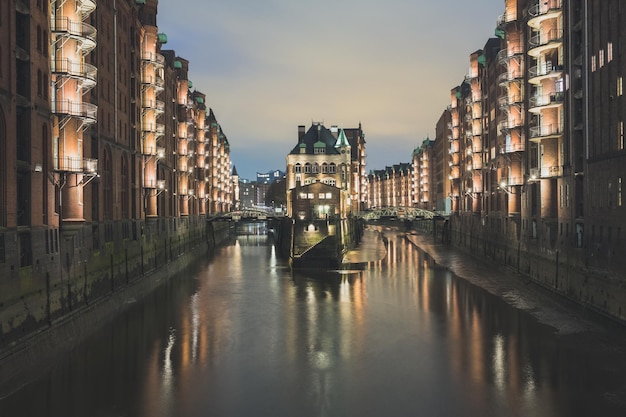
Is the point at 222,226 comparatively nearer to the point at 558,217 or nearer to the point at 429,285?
the point at 429,285

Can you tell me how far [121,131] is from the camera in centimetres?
5075

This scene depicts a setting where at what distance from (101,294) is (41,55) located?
17202 mm

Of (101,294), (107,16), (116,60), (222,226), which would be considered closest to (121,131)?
(116,60)

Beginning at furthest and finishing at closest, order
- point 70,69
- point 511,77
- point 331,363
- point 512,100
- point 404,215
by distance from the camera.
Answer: point 404,215, point 512,100, point 511,77, point 70,69, point 331,363

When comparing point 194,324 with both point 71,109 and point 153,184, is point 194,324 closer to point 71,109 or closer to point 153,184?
point 71,109

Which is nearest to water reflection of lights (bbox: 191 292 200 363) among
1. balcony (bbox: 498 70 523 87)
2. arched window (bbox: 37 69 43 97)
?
arched window (bbox: 37 69 43 97)

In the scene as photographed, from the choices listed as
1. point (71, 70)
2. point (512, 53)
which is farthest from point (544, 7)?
point (71, 70)

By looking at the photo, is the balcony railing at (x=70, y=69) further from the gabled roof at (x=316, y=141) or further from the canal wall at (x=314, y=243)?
the gabled roof at (x=316, y=141)

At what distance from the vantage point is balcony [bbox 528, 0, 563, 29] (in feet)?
147

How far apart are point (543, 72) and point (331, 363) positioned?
105 ft

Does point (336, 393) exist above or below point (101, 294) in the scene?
below

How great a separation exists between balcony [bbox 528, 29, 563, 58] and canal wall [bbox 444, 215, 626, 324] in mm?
16427

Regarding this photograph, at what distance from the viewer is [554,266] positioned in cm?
4325

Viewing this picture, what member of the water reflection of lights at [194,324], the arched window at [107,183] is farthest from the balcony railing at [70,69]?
the water reflection of lights at [194,324]
